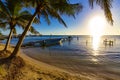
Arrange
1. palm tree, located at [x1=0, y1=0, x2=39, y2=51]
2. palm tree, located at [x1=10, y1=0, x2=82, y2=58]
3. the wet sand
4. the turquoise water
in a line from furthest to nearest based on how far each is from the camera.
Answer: palm tree, located at [x1=0, y1=0, x2=39, y2=51] < the turquoise water < the wet sand < palm tree, located at [x1=10, y1=0, x2=82, y2=58]

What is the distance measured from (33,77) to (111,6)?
4.86m

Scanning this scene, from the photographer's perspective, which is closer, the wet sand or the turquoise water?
the wet sand

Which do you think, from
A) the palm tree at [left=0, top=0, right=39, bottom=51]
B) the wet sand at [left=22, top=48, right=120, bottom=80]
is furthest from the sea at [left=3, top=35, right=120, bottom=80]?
the palm tree at [left=0, top=0, right=39, bottom=51]

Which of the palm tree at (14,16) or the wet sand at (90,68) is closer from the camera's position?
the wet sand at (90,68)

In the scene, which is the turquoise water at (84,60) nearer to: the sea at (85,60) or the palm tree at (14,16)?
the sea at (85,60)

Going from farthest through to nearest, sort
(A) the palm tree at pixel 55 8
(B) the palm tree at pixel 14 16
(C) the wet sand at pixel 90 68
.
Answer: (B) the palm tree at pixel 14 16 < (C) the wet sand at pixel 90 68 < (A) the palm tree at pixel 55 8

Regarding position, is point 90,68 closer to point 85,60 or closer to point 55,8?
point 85,60

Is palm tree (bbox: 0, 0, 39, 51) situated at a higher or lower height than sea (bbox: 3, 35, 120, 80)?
higher

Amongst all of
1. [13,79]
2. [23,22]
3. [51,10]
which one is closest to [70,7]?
[51,10]

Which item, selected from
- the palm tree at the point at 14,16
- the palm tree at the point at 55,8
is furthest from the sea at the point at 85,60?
the palm tree at the point at 14,16

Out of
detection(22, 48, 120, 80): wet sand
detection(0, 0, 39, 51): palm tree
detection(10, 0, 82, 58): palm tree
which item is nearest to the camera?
detection(10, 0, 82, 58): palm tree

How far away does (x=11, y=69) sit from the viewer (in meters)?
9.07

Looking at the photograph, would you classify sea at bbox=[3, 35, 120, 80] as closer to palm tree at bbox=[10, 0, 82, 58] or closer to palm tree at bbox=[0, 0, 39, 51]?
palm tree at bbox=[10, 0, 82, 58]

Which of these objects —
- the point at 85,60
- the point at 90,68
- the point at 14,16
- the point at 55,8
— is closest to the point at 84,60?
the point at 85,60
